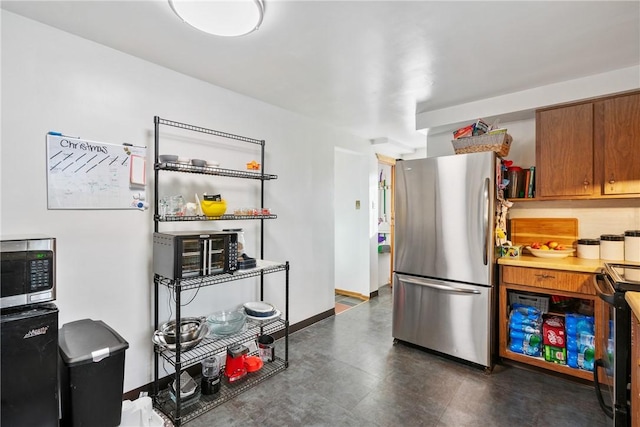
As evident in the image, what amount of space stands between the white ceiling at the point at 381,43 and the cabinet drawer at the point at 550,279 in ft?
5.02

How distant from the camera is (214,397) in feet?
7.05

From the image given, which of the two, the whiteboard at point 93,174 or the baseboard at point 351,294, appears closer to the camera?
the whiteboard at point 93,174

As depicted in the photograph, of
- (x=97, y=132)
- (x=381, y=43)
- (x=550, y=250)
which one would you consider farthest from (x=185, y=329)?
(x=550, y=250)

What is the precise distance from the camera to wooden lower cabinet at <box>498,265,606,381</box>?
2217mm

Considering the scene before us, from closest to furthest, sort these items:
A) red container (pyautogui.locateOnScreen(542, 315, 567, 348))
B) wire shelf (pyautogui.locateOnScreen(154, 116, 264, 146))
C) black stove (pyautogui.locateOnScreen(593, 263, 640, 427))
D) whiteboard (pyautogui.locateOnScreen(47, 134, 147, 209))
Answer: black stove (pyautogui.locateOnScreen(593, 263, 640, 427)), whiteboard (pyautogui.locateOnScreen(47, 134, 147, 209)), wire shelf (pyautogui.locateOnScreen(154, 116, 264, 146)), red container (pyautogui.locateOnScreen(542, 315, 567, 348))

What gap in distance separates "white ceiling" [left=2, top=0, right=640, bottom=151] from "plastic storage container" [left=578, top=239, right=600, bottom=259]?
1335 millimetres

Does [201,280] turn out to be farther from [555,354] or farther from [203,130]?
[555,354]

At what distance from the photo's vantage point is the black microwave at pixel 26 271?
1.26 m

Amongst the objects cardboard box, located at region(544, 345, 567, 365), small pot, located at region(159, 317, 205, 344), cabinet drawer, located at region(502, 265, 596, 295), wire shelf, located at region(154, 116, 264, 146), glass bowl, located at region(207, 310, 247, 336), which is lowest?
cardboard box, located at region(544, 345, 567, 365)

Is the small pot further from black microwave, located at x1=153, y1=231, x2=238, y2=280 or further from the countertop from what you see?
the countertop

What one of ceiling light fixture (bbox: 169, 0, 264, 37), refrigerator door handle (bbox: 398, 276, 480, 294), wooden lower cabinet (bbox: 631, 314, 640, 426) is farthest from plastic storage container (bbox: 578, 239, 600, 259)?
ceiling light fixture (bbox: 169, 0, 264, 37)

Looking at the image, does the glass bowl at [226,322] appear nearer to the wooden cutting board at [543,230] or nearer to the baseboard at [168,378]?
the baseboard at [168,378]

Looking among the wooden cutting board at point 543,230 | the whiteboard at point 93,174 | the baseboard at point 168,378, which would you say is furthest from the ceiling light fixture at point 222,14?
the wooden cutting board at point 543,230

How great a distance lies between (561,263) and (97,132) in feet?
11.2
